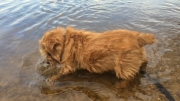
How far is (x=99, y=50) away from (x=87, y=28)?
311 centimetres

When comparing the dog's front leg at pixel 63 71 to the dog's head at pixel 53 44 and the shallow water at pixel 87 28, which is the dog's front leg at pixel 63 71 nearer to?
the shallow water at pixel 87 28

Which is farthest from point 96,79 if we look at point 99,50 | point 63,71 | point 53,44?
point 53,44

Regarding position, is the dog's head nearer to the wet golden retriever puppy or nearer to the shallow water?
the wet golden retriever puppy

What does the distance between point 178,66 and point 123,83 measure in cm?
143

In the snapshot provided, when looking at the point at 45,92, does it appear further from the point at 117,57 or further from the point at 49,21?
the point at 49,21

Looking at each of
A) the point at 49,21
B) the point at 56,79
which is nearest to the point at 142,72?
the point at 56,79

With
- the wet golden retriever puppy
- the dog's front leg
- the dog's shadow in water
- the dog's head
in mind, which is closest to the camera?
the wet golden retriever puppy

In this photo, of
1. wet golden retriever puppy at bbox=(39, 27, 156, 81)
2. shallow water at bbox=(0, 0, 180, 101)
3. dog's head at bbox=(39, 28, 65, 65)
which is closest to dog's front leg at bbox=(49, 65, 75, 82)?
wet golden retriever puppy at bbox=(39, 27, 156, 81)

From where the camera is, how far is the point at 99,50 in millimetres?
4098

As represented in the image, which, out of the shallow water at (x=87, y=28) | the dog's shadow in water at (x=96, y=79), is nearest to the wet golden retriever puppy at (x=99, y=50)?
the dog's shadow in water at (x=96, y=79)

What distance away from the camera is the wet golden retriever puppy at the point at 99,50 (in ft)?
13.1

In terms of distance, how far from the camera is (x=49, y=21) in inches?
302

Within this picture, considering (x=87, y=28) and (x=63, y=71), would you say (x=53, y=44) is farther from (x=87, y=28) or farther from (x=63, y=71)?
(x=87, y=28)

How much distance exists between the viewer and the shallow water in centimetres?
427
